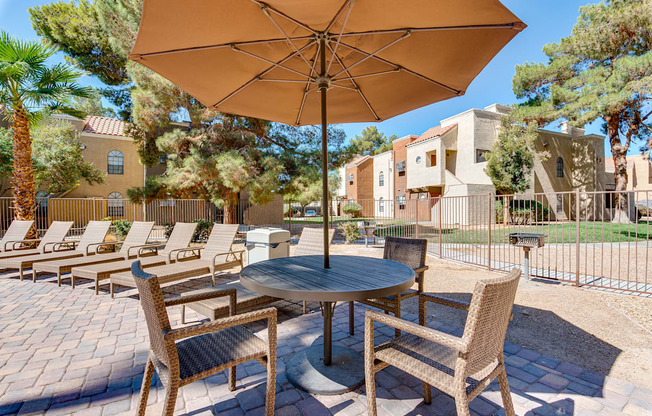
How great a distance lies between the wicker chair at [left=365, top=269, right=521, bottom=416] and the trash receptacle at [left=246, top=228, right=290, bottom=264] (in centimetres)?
354

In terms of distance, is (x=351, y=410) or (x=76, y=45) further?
(x=76, y=45)

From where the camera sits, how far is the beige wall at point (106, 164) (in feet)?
57.2

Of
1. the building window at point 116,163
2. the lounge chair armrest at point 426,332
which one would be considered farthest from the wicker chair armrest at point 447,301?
the building window at point 116,163

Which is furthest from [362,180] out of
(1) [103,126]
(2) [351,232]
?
(1) [103,126]

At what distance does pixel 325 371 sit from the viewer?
253cm

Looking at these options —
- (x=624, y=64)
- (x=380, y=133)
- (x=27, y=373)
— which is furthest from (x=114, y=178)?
(x=380, y=133)

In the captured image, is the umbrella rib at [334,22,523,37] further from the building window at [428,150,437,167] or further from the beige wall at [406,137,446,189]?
the building window at [428,150,437,167]

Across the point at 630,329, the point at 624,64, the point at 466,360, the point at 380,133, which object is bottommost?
the point at 630,329

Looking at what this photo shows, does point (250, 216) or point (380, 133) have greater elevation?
point (380, 133)

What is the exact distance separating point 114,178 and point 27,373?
19.3m

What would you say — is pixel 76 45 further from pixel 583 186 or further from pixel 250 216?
pixel 583 186

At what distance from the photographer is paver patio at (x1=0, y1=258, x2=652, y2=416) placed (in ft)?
6.92

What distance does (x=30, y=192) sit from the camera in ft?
28.6

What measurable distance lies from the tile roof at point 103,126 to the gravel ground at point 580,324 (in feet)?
67.9
